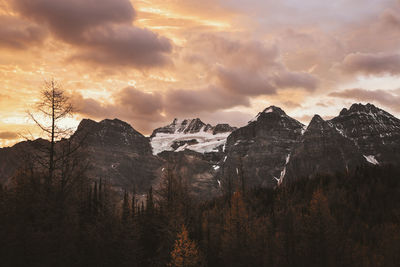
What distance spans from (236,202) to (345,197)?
2626 inches

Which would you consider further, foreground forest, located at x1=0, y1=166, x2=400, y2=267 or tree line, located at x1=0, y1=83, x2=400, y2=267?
foreground forest, located at x1=0, y1=166, x2=400, y2=267

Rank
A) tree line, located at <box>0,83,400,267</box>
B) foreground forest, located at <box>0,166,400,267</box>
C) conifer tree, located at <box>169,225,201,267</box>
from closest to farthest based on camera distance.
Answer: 1. tree line, located at <box>0,83,400,267</box>
2. foreground forest, located at <box>0,166,400,267</box>
3. conifer tree, located at <box>169,225,201,267</box>

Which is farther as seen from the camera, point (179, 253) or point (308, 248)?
point (308, 248)

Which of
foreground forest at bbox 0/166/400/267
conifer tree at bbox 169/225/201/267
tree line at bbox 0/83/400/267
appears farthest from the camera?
conifer tree at bbox 169/225/201/267

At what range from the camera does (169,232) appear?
1891 inches

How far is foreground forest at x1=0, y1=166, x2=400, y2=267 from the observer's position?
20.7 metres

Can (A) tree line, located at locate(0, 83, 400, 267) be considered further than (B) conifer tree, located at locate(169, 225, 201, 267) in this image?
No

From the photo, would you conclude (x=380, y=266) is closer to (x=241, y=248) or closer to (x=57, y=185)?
(x=241, y=248)

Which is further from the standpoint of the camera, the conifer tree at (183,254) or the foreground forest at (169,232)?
the conifer tree at (183,254)

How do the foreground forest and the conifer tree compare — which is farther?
the conifer tree

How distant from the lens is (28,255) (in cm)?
2091

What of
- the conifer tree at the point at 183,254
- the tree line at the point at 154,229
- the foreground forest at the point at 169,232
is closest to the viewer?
the tree line at the point at 154,229

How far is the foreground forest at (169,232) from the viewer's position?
20.7 m

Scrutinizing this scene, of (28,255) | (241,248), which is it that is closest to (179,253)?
(241,248)
